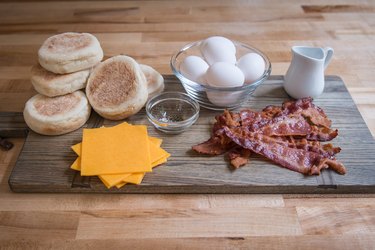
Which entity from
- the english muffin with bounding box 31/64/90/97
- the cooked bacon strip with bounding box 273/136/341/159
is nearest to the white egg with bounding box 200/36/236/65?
the cooked bacon strip with bounding box 273/136/341/159

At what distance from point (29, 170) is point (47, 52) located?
44 cm

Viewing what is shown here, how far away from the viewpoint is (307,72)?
138 cm

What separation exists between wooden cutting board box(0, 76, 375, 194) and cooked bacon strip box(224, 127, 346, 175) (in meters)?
0.02

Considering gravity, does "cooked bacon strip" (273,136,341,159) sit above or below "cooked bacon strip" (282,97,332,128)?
below

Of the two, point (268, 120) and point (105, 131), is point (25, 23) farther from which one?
point (268, 120)

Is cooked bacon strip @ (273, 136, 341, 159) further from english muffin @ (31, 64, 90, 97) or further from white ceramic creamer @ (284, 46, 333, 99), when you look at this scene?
english muffin @ (31, 64, 90, 97)

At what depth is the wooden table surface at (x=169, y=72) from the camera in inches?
39.7

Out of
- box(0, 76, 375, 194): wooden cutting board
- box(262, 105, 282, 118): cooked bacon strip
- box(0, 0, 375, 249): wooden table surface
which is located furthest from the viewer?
box(262, 105, 282, 118): cooked bacon strip

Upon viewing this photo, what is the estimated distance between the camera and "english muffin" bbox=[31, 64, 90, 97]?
125 cm

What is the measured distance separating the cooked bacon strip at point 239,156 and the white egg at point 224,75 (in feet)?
0.82

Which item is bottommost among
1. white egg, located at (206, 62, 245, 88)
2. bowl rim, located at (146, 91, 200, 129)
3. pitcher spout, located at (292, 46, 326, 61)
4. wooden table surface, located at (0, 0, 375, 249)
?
wooden table surface, located at (0, 0, 375, 249)

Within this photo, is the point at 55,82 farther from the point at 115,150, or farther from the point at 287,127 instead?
the point at 287,127

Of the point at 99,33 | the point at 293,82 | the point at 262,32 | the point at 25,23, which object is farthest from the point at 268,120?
the point at 25,23

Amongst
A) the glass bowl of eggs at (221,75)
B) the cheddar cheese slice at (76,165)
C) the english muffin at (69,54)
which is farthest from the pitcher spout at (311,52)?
the cheddar cheese slice at (76,165)
